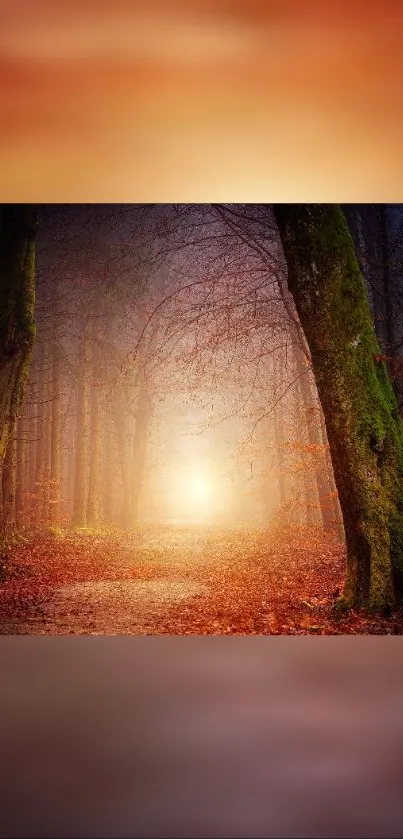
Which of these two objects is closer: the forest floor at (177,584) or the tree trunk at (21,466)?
the forest floor at (177,584)

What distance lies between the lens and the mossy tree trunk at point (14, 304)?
6930 mm

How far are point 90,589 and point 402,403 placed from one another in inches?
115

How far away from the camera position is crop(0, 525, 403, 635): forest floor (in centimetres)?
651

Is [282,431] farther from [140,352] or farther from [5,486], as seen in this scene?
[5,486]

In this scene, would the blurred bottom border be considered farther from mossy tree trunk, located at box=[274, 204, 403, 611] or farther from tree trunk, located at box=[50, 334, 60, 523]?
tree trunk, located at box=[50, 334, 60, 523]

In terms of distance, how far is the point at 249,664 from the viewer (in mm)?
5484

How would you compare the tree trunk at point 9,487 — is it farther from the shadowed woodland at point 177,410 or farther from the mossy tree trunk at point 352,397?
the mossy tree trunk at point 352,397

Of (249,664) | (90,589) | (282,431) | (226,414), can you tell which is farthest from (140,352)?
(249,664)

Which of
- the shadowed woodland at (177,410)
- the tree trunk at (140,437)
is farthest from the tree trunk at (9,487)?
the tree trunk at (140,437)

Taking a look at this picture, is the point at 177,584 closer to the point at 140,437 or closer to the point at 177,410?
the point at 140,437
